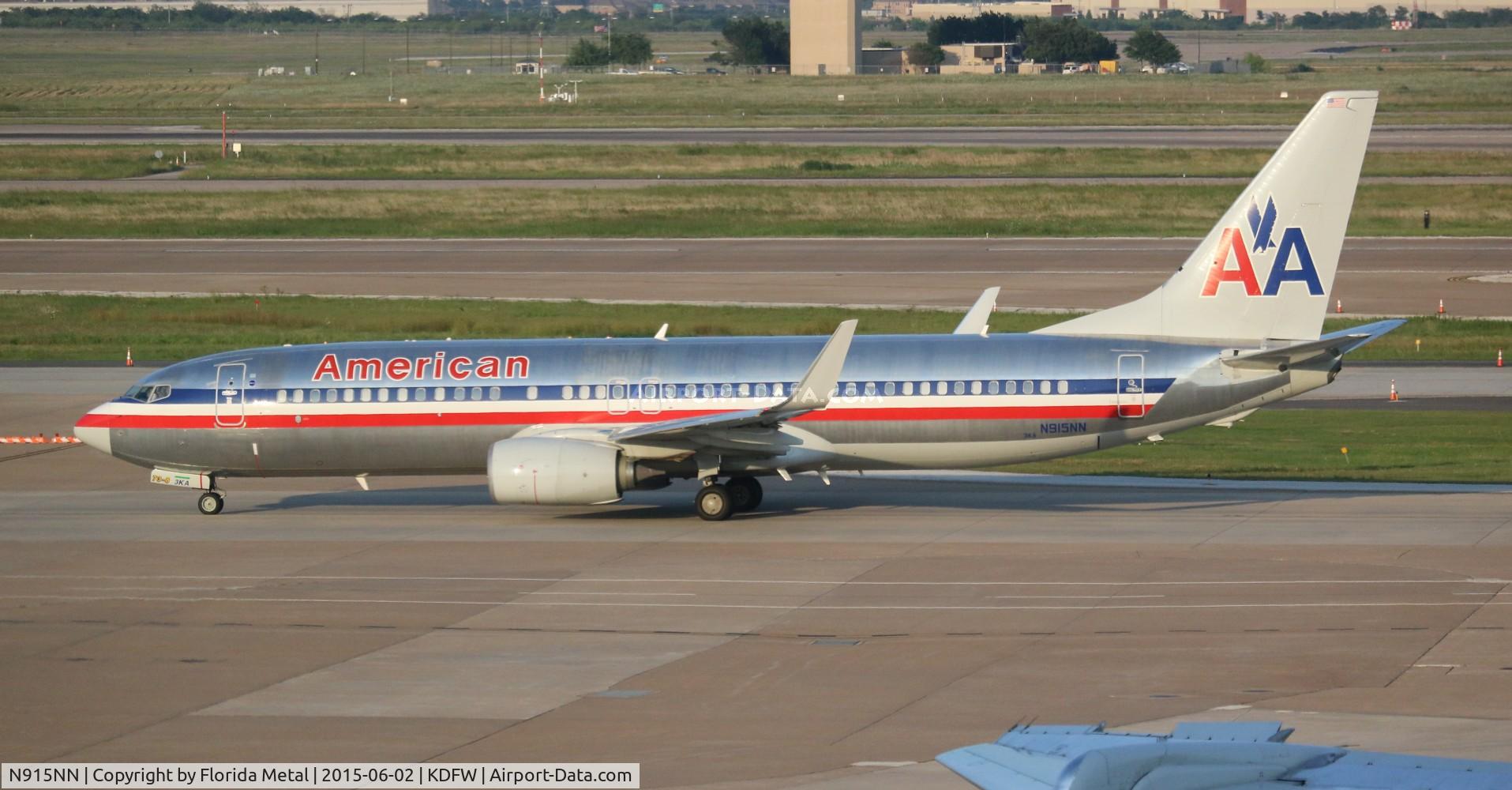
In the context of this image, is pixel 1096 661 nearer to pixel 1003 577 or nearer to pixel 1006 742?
pixel 1003 577

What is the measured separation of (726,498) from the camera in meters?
33.2

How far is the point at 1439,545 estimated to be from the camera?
2923 centimetres

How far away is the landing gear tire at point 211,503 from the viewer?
3575cm

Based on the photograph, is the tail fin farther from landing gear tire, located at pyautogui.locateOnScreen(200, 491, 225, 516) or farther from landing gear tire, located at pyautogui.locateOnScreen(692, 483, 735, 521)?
landing gear tire, located at pyautogui.locateOnScreen(200, 491, 225, 516)

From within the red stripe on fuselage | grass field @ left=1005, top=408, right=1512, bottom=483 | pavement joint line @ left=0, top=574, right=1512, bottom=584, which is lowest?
grass field @ left=1005, top=408, right=1512, bottom=483

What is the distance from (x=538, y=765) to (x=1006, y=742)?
948 cm

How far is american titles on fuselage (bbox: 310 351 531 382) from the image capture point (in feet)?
111

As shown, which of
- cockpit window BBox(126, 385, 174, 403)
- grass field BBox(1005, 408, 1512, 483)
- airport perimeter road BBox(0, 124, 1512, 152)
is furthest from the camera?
airport perimeter road BBox(0, 124, 1512, 152)

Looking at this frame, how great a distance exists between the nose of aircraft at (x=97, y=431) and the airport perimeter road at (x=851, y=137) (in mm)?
81040

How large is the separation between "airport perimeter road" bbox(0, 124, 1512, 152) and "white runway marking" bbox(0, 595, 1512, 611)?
275 ft

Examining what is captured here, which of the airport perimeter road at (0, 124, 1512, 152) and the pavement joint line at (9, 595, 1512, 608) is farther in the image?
the airport perimeter road at (0, 124, 1512, 152)

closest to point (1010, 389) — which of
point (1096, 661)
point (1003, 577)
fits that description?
point (1003, 577)

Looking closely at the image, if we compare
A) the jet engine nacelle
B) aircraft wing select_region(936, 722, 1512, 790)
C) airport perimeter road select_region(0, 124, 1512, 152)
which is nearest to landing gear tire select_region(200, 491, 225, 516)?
the jet engine nacelle

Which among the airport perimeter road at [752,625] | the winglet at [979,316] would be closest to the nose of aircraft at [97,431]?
the airport perimeter road at [752,625]
